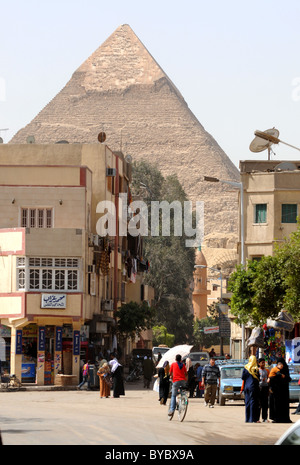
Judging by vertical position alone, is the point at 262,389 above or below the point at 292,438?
below

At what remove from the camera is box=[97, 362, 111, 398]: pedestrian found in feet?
121

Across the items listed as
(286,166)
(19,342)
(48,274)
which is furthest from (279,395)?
(286,166)

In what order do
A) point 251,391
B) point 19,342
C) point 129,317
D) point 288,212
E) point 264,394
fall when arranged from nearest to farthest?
point 251,391, point 264,394, point 19,342, point 288,212, point 129,317

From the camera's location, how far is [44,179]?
53.0 metres

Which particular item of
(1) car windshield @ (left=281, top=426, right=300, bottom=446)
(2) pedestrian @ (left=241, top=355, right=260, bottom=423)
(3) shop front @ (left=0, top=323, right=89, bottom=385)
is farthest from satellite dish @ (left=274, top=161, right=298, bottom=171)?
(1) car windshield @ (left=281, top=426, right=300, bottom=446)

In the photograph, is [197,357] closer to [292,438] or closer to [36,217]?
[36,217]

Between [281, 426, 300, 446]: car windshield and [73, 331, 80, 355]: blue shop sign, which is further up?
[281, 426, 300, 446]: car windshield

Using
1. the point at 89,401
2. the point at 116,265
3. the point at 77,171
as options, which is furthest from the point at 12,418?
the point at 116,265

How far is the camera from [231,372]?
34.7m

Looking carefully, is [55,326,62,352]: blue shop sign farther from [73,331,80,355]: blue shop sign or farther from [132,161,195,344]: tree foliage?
[132,161,195,344]: tree foliage

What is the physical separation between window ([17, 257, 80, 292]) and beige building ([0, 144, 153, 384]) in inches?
1.6

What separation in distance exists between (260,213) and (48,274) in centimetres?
1183

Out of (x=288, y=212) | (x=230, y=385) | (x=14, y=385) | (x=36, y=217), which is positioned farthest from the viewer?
(x=288, y=212)

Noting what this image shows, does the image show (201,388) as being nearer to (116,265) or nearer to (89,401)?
(89,401)
